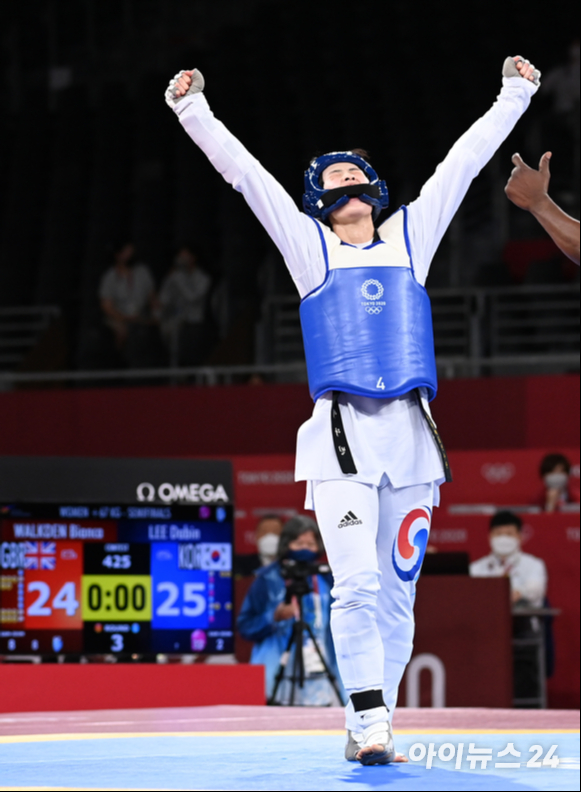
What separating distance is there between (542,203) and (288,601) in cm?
443

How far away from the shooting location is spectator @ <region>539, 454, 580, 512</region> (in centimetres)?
982

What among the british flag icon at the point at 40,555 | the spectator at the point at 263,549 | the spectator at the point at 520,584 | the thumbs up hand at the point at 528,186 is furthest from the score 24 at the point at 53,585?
the thumbs up hand at the point at 528,186

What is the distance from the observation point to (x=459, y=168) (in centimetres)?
386

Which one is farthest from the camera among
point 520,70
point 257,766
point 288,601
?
point 288,601

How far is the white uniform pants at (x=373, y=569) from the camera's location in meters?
3.33

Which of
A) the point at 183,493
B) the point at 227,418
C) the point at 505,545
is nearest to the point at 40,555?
the point at 183,493

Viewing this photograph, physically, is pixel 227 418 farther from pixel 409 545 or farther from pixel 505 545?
pixel 409 545

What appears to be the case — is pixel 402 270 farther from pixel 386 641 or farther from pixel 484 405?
pixel 484 405

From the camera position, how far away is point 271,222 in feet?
12.1

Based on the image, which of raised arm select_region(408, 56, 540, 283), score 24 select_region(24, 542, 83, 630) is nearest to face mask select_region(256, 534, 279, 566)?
score 24 select_region(24, 542, 83, 630)

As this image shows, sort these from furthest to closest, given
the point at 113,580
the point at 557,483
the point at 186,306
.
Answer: the point at 186,306
the point at 557,483
the point at 113,580

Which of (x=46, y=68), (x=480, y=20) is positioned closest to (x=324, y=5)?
(x=480, y=20)

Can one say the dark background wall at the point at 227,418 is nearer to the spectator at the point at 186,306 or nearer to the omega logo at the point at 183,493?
the spectator at the point at 186,306

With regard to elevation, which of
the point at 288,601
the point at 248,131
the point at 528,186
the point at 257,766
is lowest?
the point at 257,766
